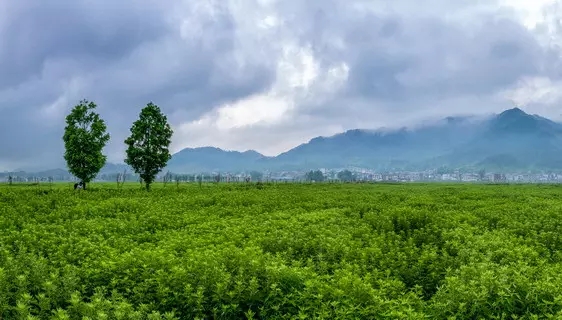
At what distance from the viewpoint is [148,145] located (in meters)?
62.4

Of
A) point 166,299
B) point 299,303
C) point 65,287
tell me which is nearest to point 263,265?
point 299,303

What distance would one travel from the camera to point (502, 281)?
10938 mm

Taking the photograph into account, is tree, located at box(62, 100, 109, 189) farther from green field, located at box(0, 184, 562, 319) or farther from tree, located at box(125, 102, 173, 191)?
green field, located at box(0, 184, 562, 319)

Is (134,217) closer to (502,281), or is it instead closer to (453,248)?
(453,248)

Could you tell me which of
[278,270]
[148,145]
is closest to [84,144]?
[148,145]

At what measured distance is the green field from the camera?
9984 millimetres

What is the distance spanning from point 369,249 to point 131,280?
8370 mm

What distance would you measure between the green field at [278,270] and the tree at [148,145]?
3687cm

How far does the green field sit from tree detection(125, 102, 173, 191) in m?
36.9

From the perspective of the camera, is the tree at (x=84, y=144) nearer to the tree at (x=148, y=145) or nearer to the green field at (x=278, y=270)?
the tree at (x=148, y=145)

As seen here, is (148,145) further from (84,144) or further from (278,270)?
(278,270)

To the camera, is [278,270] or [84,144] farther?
[84,144]

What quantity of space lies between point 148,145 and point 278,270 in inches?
2149

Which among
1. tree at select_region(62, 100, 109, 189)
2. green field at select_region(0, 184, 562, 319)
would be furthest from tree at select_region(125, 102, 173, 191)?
green field at select_region(0, 184, 562, 319)
